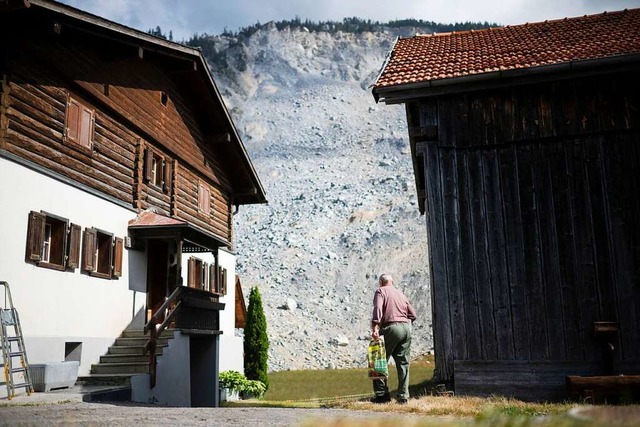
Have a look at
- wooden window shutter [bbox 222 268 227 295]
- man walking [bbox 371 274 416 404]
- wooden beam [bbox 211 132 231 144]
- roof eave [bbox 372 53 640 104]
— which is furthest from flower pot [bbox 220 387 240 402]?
roof eave [bbox 372 53 640 104]

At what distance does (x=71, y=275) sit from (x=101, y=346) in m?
2.01

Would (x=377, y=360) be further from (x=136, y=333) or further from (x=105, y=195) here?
(x=105, y=195)

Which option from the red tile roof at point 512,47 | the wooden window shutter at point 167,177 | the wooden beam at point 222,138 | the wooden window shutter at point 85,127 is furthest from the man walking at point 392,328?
the wooden beam at point 222,138

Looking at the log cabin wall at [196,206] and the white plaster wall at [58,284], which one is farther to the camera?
the log cabin wall at [196,206]

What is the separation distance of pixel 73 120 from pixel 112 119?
180 cm

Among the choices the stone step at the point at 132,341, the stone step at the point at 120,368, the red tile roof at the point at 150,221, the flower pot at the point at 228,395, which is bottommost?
the flower pot at the point at 228,395

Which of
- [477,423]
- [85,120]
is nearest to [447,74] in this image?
[85,120]

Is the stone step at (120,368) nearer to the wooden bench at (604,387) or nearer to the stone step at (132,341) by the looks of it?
the stone step at (132,341)

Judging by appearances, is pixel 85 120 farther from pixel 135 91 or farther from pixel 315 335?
pixel 315 335

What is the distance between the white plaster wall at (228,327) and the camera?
19922mm

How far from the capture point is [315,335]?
3819 cm

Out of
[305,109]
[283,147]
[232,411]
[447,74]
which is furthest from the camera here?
[305,109]

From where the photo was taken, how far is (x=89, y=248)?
42.4 feet

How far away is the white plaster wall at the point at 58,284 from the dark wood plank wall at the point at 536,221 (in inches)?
282
